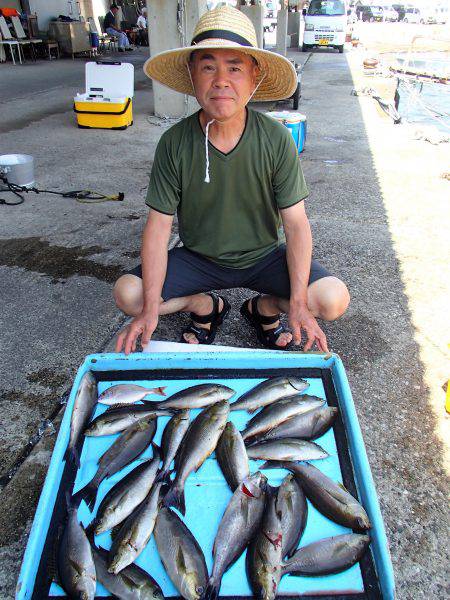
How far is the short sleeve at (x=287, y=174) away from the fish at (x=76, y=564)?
1.55m

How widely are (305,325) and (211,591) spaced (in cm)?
111

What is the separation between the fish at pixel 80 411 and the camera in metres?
1.60

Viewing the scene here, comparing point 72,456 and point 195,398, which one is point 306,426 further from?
point 72,456

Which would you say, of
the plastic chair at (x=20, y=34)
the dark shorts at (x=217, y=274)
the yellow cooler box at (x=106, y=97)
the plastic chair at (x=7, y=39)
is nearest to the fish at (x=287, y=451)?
the dark shorts at (x=217, y=274)

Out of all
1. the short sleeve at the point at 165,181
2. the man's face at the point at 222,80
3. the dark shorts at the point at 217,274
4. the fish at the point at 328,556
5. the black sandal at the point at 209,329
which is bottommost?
the black sandal at the point at 209,329

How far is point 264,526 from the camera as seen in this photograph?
4.50 feet

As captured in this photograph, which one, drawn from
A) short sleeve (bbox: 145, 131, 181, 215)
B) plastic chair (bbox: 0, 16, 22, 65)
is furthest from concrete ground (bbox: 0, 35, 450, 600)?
plastic chair (bbox: 0, 16, 22, 65)

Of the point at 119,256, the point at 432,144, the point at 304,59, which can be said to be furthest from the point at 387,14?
the point at 119,256

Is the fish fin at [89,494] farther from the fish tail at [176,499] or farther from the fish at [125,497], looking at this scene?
the fish tail at [176,499]

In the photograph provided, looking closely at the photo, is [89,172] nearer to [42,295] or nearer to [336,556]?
[42,295]

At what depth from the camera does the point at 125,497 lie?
146 cm

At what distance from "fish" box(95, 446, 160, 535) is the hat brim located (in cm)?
156

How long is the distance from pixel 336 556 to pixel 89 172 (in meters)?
4.91

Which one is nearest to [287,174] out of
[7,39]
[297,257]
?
[297,257]
